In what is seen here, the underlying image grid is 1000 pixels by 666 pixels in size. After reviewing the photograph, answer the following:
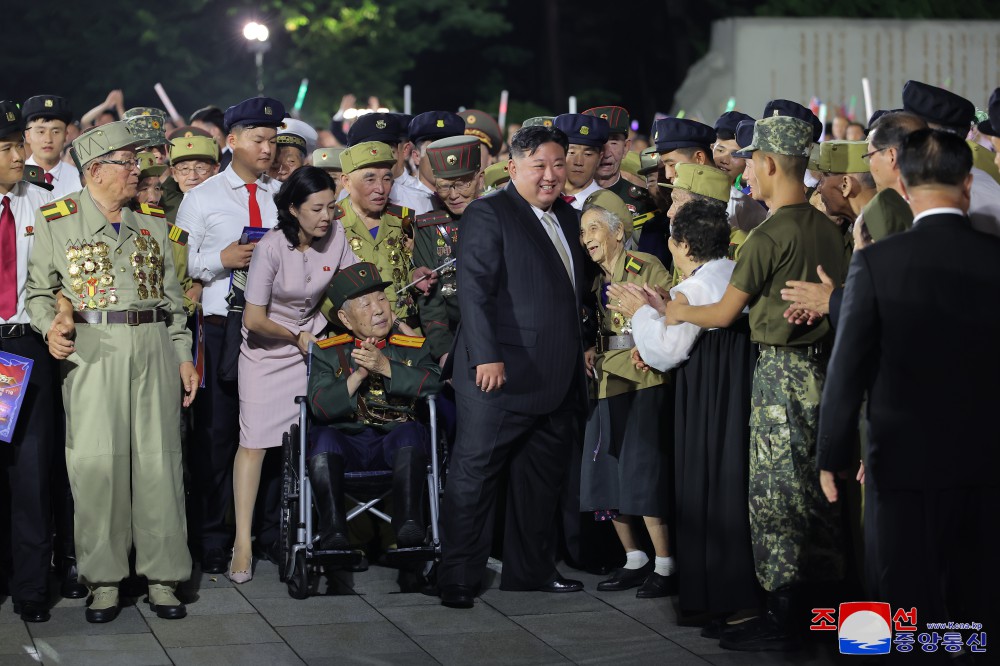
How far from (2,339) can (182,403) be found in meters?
0.94

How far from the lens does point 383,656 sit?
599cm

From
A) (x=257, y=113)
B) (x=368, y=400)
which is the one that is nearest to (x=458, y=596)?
(x=368, y=400)

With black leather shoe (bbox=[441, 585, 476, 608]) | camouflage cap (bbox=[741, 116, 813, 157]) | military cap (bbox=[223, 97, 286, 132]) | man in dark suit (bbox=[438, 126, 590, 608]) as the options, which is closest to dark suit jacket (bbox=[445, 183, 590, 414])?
man in dark suit (bbox=[438, 126, 590, 608])

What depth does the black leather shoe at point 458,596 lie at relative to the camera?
6738 millimetres

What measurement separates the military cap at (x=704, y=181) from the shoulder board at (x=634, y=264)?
40 cm

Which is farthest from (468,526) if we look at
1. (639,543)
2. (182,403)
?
(182,403)

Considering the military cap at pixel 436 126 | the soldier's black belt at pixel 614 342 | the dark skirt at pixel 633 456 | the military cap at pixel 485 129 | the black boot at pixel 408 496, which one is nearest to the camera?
the black boot at pixel 408 496

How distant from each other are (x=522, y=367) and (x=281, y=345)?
1460 millimetres

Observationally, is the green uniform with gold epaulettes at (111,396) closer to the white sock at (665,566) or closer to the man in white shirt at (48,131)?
the white sock at (665,566)

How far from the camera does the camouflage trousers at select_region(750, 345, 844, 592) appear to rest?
19.5 feet

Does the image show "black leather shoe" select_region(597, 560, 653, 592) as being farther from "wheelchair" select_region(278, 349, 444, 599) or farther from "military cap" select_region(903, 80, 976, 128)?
"military cap" select_region(903, 80, 976, 128)

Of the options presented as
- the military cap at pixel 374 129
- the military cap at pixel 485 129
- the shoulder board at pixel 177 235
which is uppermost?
the military cap at pixel 485 129

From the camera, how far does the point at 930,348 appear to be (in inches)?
183

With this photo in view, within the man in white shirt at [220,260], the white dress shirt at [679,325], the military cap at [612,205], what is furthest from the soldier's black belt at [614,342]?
the man in white shirt at [220,260]
